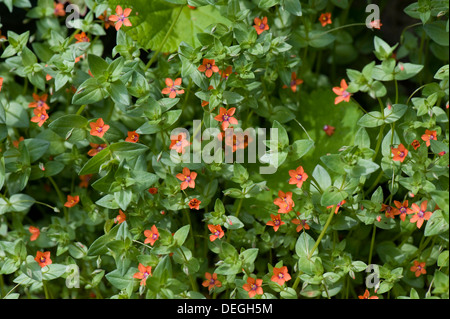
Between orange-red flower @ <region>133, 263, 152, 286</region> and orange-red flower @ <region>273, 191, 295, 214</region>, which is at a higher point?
orange-red flower @ <region>273, 191, 295, 214</region>

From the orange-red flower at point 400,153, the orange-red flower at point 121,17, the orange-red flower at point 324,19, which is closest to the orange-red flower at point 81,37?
the orange-red flower at point 121,17

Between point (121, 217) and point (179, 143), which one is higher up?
point (179, 143)

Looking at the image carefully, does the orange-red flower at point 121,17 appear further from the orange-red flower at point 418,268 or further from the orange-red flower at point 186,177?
the orange-red flower at point 418,268

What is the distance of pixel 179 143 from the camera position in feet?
5.15

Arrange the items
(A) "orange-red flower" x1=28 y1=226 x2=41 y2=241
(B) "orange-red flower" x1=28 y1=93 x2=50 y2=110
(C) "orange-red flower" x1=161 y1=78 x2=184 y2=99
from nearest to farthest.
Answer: (C) "orange-red flower" x1=161 y1=78 x2=184 y2=99 < (A) "orange-red flower" x1=28 y1=226 x2=41 y2=241 < (B) "orange-red flower" x1=28 y1=93 x2=50 y2=110

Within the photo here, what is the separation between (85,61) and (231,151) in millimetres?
701

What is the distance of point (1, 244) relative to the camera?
1.61 meters

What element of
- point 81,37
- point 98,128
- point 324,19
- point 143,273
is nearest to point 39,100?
point 81,37

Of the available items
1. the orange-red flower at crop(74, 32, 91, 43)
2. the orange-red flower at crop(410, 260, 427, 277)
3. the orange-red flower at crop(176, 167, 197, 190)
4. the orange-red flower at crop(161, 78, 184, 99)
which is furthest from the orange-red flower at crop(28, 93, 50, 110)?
the orange-red flower at crop(410, 260, 427, 277)

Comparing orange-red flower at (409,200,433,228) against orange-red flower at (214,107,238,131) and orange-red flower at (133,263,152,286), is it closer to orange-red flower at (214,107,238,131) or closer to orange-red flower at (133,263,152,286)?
orange-red flower at (214,107,238,131)

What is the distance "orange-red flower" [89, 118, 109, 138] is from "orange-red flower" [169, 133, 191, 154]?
20cm

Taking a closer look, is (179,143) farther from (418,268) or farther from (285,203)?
(418,268)

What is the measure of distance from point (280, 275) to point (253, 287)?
9cm

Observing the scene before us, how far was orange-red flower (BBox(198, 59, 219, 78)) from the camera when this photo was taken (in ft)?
5.16
